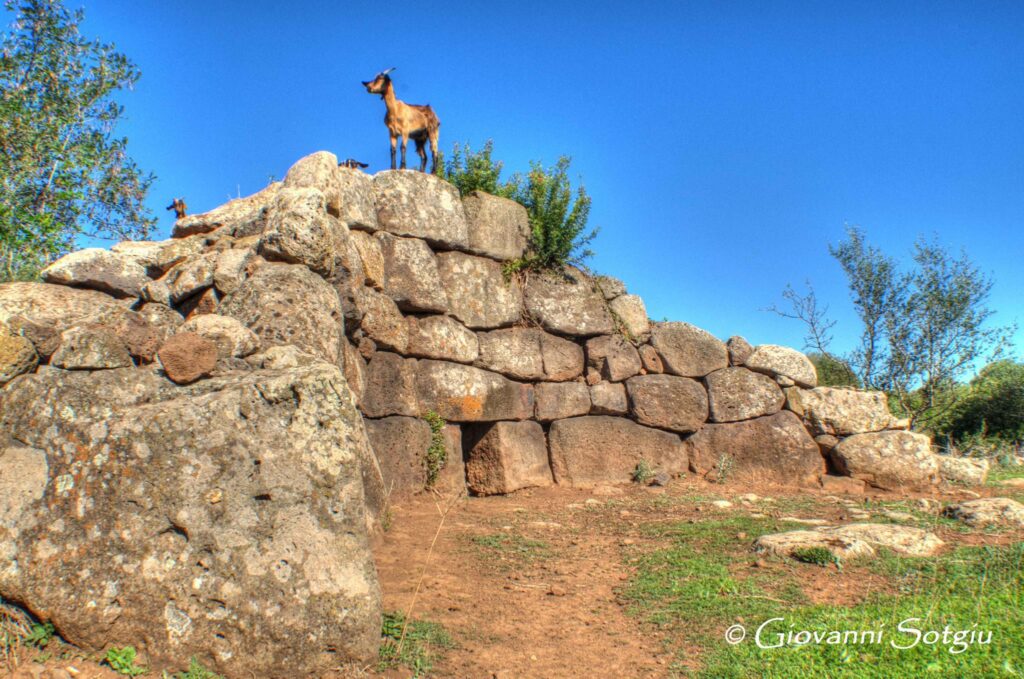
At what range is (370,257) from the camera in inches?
361

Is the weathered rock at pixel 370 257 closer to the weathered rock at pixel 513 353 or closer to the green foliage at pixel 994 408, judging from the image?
the weathered rock at pixel 513 353

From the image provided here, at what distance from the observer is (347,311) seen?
26.0 ft

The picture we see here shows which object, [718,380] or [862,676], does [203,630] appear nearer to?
[862,676]

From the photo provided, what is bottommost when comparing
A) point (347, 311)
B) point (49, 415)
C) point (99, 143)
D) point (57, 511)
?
point (57, 511)

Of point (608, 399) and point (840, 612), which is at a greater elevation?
point (608, 399)

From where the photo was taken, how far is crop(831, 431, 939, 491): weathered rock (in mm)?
10891

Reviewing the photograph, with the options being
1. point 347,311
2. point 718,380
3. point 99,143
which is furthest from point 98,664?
point 99,143

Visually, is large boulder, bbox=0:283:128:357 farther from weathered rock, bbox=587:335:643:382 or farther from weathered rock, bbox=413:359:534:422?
weathered rock, bbox=587:335:643:382

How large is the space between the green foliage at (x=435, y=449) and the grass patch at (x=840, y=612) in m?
3.23

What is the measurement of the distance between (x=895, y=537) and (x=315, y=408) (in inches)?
213

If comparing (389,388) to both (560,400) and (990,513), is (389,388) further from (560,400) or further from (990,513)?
(990,513)

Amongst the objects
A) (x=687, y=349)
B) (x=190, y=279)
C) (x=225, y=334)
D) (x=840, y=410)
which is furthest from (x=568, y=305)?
(x=225, y=334)

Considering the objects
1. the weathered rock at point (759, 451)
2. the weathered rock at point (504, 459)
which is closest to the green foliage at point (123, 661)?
the weathered rock at point (504, 459)

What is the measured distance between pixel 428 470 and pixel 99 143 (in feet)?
38.7
